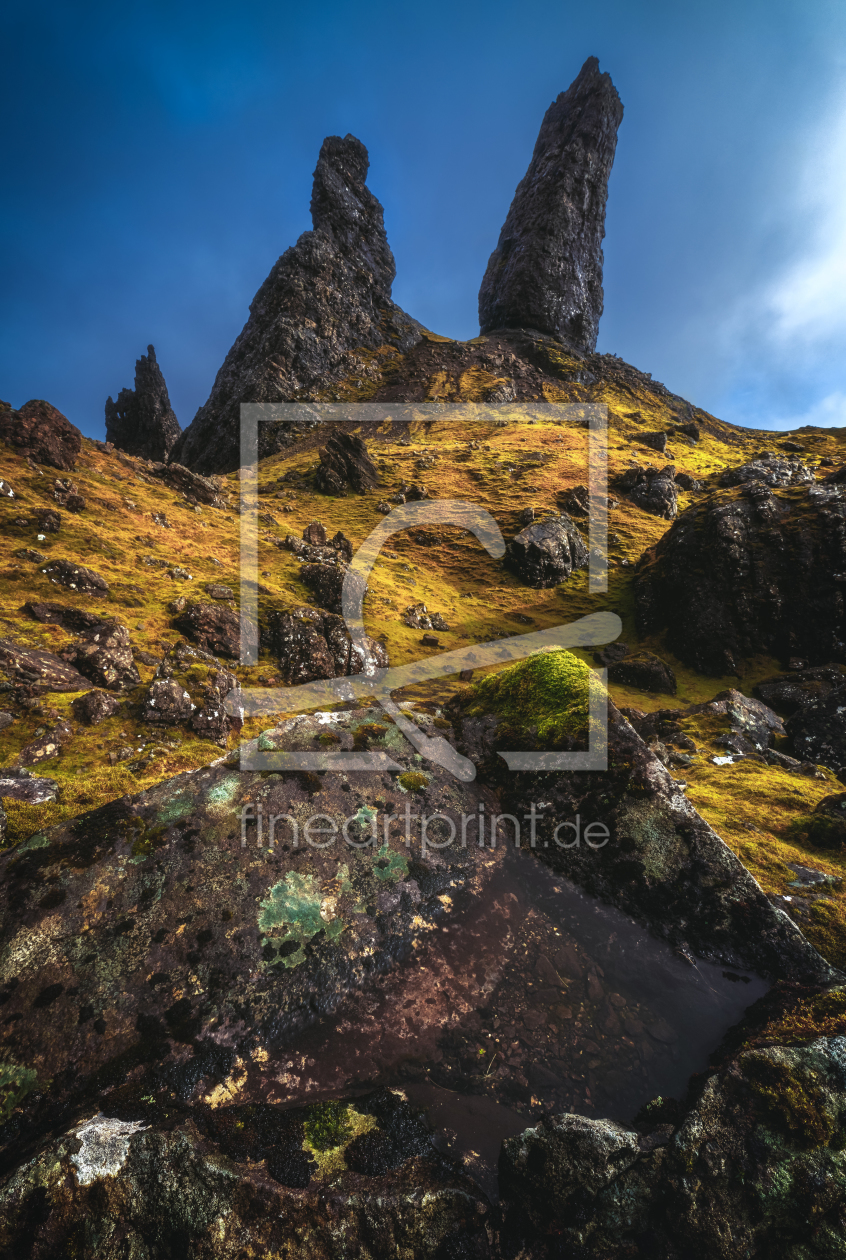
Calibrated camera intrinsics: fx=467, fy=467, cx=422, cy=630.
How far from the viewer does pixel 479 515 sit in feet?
175

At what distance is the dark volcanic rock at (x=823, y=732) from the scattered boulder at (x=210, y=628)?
19437 millimetres

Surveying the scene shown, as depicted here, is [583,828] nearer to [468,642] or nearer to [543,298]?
[468,642]

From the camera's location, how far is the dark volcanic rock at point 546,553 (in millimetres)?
43094

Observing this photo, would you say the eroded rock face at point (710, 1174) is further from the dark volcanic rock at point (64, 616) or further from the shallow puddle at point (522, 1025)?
Answer: the dark volcanic rock at point (64, 616)

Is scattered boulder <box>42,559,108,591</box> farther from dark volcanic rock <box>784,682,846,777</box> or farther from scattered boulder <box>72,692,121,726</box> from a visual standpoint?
dark volcanic rock <box>784,682,846,777</box>

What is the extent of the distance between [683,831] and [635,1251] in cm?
375

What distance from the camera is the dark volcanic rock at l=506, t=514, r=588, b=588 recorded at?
43.1 meters

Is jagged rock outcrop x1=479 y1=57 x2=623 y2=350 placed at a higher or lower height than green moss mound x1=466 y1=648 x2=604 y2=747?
higher

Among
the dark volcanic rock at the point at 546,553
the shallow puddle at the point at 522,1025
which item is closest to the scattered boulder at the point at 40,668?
the shallow puddle at the point at 522,1025

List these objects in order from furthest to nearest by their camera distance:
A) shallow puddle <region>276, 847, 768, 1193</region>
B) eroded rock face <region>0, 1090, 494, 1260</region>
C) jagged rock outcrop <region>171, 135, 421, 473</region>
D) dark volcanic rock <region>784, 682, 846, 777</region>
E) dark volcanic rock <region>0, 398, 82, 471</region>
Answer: jagged rock outcrop <region>171, 135, 421, 473</region>
dark volcanic rock <region>0, 398, 82, 471</region>
dark volcanic rock <region>784, 682, 846, 777</region>
shallow puddle <region>276, 847, 768, 1193</region>
eroded rock face <region>0, 1090, 494, 1260</region>

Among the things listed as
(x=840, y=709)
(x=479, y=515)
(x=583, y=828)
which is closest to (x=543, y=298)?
(x=479, y=515)

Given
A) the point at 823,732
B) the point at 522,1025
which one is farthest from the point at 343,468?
the point at 522,1025

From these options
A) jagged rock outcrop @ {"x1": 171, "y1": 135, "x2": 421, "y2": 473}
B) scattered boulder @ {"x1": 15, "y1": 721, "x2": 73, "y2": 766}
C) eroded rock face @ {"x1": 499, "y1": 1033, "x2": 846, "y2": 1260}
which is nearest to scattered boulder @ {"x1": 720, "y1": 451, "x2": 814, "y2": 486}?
eroded rock face @ {"x1": 499, "y1": 1033, "x2": 846, "y2": 1260}

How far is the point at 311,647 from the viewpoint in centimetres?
1934
